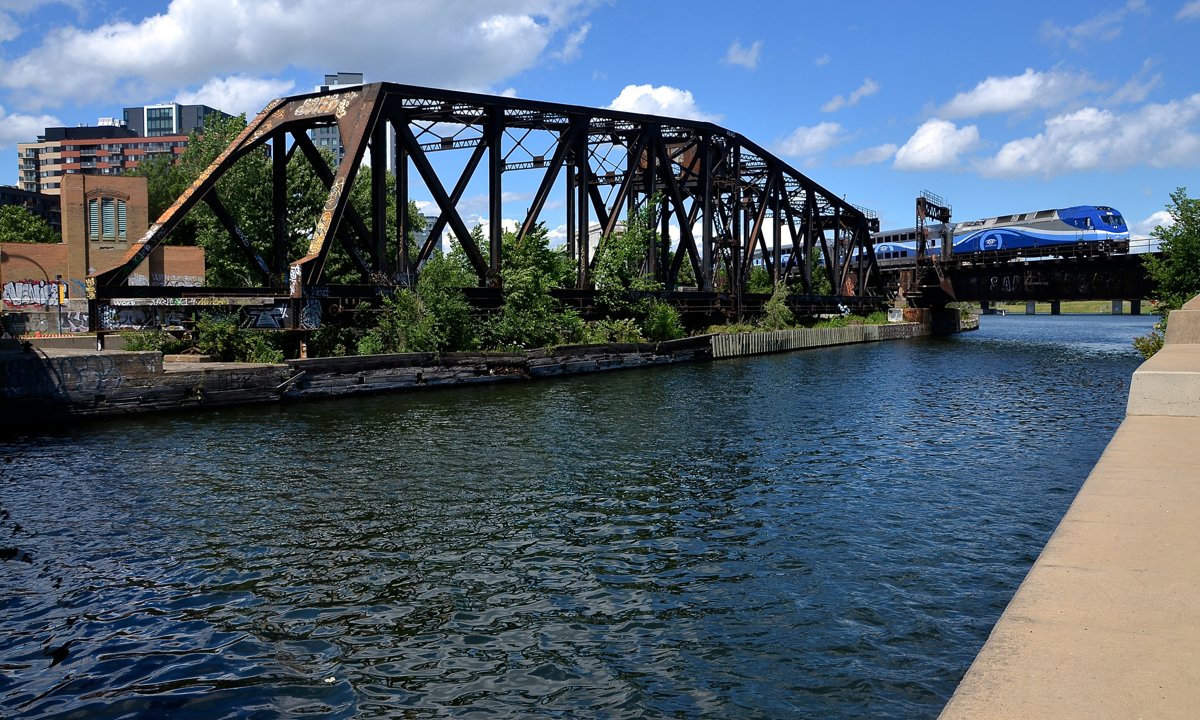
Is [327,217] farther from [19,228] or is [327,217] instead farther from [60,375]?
[19,228]

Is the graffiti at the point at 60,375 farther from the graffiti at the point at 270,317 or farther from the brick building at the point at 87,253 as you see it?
the brick building at the point at 87,253

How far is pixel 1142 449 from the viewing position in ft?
29.0

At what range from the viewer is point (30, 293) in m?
44.7

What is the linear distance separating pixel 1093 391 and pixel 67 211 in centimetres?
5247

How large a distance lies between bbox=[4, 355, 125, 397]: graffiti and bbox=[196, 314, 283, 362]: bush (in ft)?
16.4

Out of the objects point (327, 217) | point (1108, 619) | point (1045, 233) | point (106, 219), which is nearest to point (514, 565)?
point (1108, 619)

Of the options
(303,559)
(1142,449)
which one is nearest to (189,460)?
(303,559)

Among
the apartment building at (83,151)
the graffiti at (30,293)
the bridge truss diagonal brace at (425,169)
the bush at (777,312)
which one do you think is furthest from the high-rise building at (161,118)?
the bridge truss diagonal brace at (425,169)

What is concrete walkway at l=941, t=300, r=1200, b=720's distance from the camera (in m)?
3.75

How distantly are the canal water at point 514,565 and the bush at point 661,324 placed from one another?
82.0ft

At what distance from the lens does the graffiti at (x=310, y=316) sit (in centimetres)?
2933

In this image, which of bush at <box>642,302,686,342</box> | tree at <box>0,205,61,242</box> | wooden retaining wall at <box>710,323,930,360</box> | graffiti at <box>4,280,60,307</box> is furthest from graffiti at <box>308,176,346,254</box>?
tree at <box>0,205,61,242</box>

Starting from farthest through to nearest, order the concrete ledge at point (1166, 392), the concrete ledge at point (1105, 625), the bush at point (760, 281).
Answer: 1. the bush at point (760, 281)
2. the concrete ledge at point (1166, 392)
3. the concrete ledge at point (1105, 625)

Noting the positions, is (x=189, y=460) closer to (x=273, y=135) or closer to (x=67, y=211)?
(x=273, y=135)
